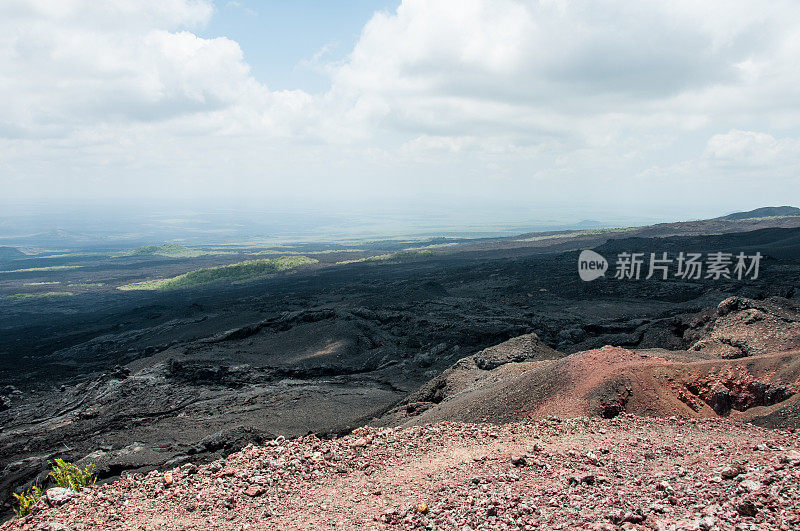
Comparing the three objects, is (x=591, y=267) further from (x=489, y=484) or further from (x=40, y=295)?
(x=40, y=295)

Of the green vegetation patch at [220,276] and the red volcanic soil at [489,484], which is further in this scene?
the green vegetation patch at [220,276]

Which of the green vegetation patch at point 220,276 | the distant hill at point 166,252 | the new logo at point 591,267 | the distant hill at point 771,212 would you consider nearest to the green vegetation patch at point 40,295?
the green vegetation patch at point 220,276

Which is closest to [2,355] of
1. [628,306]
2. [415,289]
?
[415,289]

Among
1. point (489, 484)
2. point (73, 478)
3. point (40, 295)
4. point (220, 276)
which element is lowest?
point (40, 295)

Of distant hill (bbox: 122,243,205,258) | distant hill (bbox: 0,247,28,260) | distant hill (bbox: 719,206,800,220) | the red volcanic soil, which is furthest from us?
distant hill (bbox: 0,247,28,260)

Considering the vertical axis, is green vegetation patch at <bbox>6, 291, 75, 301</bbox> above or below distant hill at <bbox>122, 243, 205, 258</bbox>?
below

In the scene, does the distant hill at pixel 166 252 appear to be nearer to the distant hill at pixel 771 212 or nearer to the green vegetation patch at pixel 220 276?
the green vegetation patch at pixel 220 276

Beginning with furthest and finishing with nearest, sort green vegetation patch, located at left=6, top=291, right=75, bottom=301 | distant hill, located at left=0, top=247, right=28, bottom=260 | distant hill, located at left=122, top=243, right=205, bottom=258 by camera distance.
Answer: distant hill, located at left=0, top=247, right=28, bottom=260
distant hill, located at left=122, top=243, right=205, bottom=258
green vegetation patch, located at left=6, top=291, right=75, bottom=301

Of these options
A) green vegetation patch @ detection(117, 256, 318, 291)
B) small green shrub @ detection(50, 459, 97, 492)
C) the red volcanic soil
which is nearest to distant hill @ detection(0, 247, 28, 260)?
green vegetation patch @ detection(117, 256, 318, 291)

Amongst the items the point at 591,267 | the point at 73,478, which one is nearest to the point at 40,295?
the point at 73,478

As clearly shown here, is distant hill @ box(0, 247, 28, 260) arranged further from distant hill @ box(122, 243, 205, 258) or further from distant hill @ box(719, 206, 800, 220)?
distant hill @ box(719, 206, 800, 220)

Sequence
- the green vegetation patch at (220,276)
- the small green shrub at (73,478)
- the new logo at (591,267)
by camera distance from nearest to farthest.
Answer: the small green shrub at (73,478)
the new logo at (591,267)
the green vegetation patch at (220,276)

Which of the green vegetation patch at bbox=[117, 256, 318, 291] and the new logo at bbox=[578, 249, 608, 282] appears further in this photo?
the green vegetation patch at bbox=[117, 256, 318, 291]

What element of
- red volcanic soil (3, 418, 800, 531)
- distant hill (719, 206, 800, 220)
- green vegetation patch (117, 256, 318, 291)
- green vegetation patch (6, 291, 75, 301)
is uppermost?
distant hill (719, 206, 800, 220)
